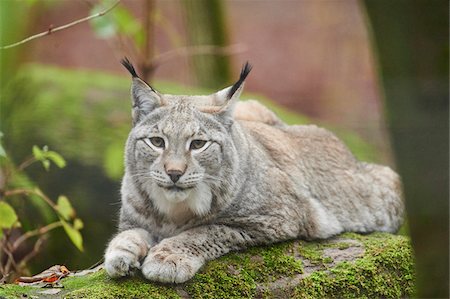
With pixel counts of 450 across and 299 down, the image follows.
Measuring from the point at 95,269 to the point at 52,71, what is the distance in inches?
216

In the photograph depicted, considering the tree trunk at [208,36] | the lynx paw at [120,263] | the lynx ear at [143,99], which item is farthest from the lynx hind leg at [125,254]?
the tree trunk at [208,36]

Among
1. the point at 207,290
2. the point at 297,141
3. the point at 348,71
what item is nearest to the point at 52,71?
the point at 297,141

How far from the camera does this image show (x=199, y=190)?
4.41 m

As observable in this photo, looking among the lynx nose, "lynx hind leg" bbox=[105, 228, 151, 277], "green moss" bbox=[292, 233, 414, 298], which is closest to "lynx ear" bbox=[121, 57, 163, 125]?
the lynx nose

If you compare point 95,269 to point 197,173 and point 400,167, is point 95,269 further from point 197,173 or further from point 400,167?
point 400,167

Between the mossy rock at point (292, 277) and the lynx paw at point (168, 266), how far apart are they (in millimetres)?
44

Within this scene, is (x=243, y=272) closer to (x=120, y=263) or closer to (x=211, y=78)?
(x=120, y=263)

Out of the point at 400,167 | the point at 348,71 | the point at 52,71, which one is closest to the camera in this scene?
the point at 400,167

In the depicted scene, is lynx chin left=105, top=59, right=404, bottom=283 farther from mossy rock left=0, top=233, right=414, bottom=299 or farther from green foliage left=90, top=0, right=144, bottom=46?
green foliage left=90, top=0, right=144, bottom=46

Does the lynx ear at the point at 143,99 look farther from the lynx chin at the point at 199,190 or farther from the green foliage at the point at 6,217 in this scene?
the green foliage at the point at 6,217

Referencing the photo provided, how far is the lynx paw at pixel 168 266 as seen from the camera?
4125mm

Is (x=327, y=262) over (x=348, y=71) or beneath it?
beneath

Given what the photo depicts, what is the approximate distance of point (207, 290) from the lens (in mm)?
4238

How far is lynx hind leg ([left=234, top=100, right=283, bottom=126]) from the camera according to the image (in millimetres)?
5975
